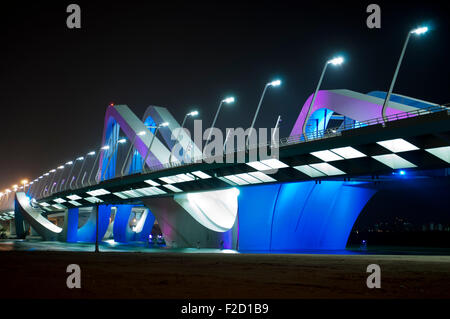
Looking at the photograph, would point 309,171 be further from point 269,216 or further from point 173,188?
point 173,188

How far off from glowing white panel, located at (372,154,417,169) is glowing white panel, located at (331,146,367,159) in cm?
111

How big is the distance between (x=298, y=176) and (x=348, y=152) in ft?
Result: 24.5

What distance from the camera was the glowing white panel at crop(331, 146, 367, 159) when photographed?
34062 millimetres

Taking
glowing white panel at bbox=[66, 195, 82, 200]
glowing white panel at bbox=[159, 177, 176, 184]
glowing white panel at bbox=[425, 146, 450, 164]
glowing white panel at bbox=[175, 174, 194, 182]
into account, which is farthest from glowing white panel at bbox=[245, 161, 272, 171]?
glowing white panel at bbox=[66, 195, 82, 200]

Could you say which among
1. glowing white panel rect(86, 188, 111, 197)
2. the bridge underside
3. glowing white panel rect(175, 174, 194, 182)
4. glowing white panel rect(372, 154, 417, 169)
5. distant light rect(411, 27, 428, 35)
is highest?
distant light rect(411, 27, 428, 35)

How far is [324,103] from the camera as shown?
49.8 metres

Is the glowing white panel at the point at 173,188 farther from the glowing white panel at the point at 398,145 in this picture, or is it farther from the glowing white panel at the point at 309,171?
the glowing white panel at the point at 398,145

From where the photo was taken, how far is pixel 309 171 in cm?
3988

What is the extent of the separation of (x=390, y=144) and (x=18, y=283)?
2363 centimetres

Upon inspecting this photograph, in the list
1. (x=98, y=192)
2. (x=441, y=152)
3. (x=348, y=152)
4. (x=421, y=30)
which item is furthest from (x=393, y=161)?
(x=98, y=192)

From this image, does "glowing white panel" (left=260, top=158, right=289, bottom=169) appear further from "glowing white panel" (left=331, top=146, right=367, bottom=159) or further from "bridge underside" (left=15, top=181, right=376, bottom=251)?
"bridge underside" (left=15, top=181, right=376, bottom=251)

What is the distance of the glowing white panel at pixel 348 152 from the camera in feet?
112
